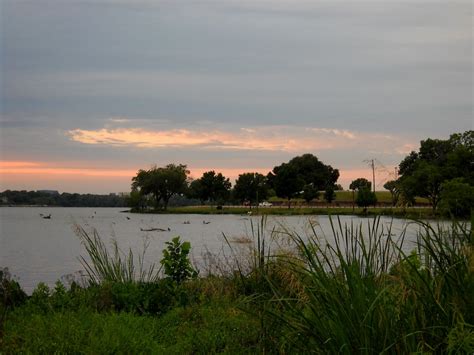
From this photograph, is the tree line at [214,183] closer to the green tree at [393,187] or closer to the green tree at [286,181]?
the green tree at [286,181]

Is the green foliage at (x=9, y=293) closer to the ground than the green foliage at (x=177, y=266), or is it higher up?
closer to the ground

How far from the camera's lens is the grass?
178 inches

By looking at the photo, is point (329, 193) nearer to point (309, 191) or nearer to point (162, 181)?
point (309, 191)

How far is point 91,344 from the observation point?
20.0ft

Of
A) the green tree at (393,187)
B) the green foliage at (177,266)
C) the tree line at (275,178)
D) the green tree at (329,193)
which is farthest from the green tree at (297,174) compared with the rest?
the green tree at (393,187)

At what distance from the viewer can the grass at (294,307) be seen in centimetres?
453

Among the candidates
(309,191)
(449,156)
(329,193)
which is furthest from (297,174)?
(329,193)

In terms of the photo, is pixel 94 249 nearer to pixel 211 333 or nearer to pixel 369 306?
pixel 211 333

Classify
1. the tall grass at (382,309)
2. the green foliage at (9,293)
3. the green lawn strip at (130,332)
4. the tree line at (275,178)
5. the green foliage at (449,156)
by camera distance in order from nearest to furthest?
1. the tall grass at (382,309)
2. the green lawn strip at (130,332)
3. the green foliage at (9,293)
4. the green foliage at (449,156)
5. the tree line at (275,178)

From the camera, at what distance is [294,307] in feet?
16.2

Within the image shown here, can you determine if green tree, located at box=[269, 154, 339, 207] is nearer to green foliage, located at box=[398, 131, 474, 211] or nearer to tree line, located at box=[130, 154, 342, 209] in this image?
tree line, located at box=[130, 154, 342, 209]

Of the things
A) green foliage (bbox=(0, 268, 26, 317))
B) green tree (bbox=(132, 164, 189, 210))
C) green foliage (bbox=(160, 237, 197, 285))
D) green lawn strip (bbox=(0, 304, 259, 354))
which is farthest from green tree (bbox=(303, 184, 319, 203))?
green tree (bbox=(132, 164, 189, 210))

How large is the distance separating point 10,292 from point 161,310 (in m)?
2.20

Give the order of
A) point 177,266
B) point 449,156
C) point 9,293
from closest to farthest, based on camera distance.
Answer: point 9,293
point 177,266
point 449,156
